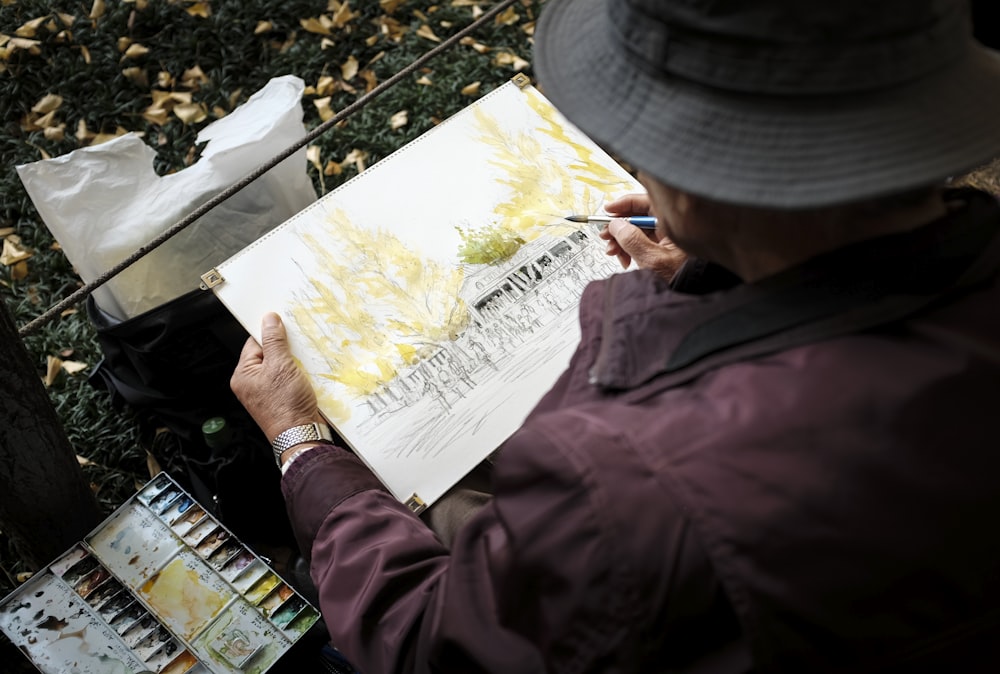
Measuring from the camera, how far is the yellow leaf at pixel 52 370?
199 cm

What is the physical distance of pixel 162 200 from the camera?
168 cm

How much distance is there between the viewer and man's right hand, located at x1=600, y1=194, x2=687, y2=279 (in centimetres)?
138

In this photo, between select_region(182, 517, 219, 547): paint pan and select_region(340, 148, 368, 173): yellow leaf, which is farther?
select_region(340, 148, 368, 173): yellow leaf

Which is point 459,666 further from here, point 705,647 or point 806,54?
point 806,54

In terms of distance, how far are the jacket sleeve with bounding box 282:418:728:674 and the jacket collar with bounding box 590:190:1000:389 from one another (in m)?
0.18

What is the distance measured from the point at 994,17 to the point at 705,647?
4.68ft

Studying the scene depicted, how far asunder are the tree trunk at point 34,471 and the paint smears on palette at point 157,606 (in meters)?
0.07

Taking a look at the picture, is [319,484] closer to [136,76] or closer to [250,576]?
[250,576]

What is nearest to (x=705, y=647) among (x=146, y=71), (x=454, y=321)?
(x=454, y=321)

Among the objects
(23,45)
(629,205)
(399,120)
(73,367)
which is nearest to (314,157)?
(399,120)

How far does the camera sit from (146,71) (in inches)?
97.9

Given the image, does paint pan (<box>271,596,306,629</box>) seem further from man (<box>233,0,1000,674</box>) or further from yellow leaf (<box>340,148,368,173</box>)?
yellow leaf (<box>340,148,368,173</box>)

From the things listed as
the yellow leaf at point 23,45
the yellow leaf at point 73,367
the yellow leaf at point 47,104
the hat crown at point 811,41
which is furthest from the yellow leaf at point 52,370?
the hat crown at point 811,41

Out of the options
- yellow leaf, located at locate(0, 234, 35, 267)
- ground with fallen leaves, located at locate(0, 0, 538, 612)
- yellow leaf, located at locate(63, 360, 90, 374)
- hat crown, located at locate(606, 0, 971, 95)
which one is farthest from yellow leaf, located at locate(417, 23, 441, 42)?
hat crown, located at locate(606, 0, 971, 95)
